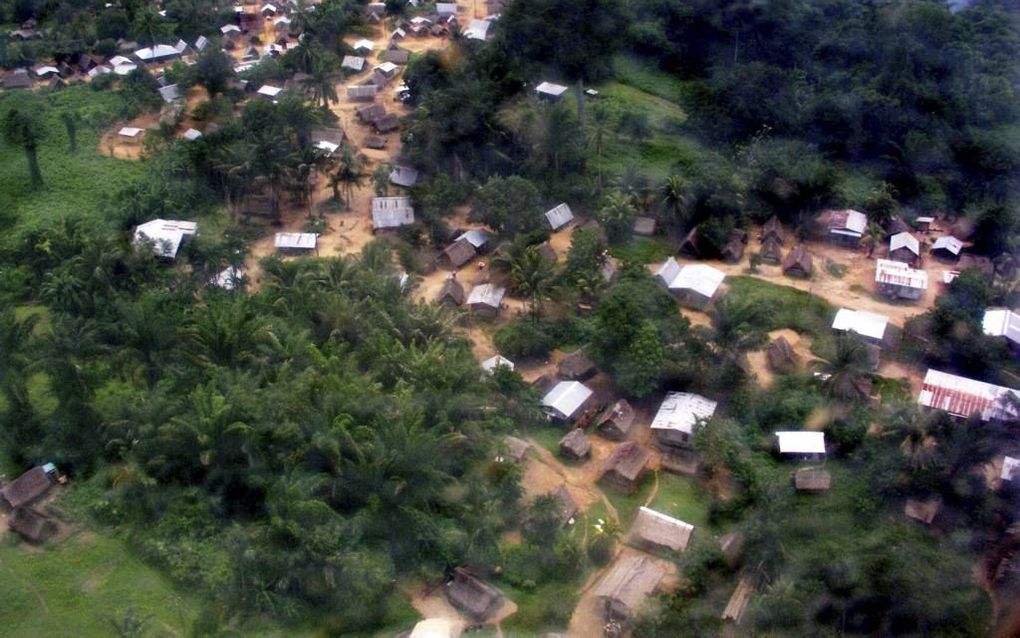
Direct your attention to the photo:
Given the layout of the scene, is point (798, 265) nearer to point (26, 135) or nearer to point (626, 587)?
point (626, 587)

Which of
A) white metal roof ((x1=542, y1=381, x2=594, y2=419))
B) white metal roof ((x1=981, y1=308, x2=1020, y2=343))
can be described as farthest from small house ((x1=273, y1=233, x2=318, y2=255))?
white metal roof ((x1=981, y1=308, x2=1020, y2=343))

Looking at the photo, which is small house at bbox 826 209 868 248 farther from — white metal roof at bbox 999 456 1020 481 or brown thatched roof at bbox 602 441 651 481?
brown thatched roof at bbox 602 441 651 481

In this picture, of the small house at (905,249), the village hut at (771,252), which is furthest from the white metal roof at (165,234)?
the small house at (905,249)

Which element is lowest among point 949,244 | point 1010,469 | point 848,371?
point 949,244

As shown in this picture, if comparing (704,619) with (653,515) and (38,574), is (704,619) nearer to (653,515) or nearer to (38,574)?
(653,515)

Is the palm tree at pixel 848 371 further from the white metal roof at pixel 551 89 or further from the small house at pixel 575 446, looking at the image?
the white metal roof at pixel 551 89

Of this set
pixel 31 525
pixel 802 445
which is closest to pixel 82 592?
pixel 31 525
